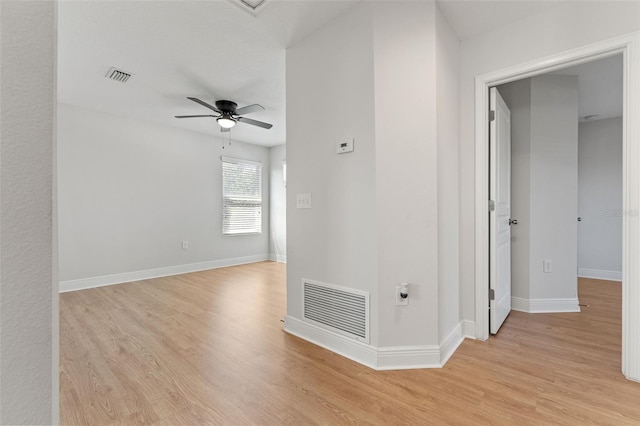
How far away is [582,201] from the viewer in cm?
455

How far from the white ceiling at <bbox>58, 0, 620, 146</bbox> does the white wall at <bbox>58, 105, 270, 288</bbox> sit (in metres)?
0.62

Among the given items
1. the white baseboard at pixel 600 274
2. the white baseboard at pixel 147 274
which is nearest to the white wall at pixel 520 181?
the white baseboard at pixel 600 274

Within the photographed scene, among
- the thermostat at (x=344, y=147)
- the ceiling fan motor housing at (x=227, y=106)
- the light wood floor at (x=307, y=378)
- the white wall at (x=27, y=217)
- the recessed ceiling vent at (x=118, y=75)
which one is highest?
the recessed ceiling vent at (x=118, y=75)

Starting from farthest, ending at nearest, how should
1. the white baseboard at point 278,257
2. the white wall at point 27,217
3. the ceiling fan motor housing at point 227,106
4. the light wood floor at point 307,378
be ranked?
the white baseboard at point 278,257 → the ceiling fan motor housing at point 227,106 → the light wood floor at point 307,378 → the white wall at point 27,217

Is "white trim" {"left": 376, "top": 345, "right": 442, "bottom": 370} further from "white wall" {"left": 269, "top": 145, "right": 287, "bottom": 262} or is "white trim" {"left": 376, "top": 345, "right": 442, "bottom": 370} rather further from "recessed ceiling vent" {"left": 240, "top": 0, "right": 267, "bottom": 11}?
"white wall" {"left": 269, "top": 145, "right": 287, "bottom": 262}

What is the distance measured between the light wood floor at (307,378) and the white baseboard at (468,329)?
9 cm

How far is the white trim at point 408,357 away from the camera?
1840 mm

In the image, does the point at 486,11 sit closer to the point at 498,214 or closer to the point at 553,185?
the point at 498,214

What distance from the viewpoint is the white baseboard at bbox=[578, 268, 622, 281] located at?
423cm

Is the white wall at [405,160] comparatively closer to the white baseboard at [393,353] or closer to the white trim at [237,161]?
the white baseboard at [393,353]

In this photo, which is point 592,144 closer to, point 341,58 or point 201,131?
point 341,58

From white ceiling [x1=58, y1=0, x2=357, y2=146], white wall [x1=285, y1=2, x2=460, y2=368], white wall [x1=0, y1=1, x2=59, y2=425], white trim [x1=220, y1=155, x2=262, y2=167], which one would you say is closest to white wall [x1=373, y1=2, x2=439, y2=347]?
white wall [x1=285, y1=2, x2=460, y2=368]

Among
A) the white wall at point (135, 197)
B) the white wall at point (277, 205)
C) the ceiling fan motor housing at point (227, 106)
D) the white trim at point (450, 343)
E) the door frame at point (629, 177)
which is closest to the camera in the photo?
the door frame at point (629, 177)

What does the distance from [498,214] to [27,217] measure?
280 centimetres
